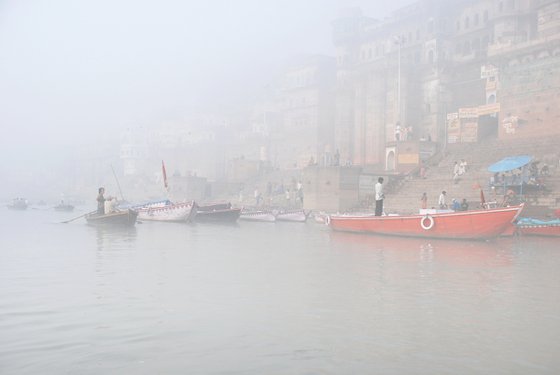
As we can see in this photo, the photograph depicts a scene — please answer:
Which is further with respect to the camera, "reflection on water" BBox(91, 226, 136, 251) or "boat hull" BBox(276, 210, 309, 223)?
"boat hull" BBox(276, 210, 309, 223)

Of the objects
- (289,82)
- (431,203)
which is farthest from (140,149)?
(431,203)

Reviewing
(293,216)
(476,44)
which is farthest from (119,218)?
(476,44)

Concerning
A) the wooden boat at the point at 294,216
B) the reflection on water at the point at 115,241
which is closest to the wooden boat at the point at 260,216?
the wooden boat at the point at 294,216

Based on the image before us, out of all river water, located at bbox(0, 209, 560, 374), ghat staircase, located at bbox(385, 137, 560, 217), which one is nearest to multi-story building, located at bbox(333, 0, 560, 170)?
ghat staircase, located at bbox(385, 137, 560, 217)

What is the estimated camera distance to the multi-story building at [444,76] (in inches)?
1188

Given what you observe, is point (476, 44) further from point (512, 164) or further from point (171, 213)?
point (171, 213)

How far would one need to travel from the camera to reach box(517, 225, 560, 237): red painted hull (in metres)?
18.8

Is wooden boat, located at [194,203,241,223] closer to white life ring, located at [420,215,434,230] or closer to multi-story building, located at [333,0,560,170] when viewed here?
multi-story building, located at [333,0,560,170]

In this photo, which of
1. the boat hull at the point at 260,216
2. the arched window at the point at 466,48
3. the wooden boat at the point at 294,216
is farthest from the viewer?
the arched window at the point at 466,48

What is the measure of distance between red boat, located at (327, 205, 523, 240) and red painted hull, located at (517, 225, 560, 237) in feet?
10.9

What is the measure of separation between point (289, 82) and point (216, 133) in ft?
81.4

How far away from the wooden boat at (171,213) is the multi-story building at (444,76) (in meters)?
14.4

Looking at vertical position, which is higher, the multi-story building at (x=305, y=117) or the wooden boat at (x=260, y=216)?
the multi-story building at (x=305, y=117)

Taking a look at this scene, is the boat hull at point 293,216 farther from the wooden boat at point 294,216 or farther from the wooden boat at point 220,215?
the wooden boat at point 220,215
